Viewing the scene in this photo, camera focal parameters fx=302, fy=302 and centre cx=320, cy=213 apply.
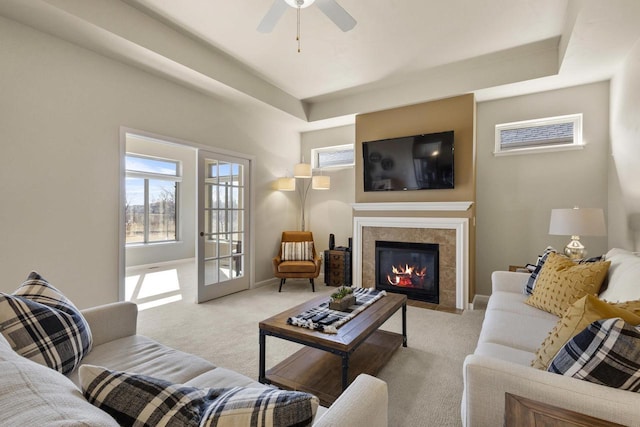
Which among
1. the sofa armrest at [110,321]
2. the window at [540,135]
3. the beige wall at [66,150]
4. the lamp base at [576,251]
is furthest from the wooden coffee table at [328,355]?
the window at [540,135]

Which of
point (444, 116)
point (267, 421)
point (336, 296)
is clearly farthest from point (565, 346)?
point (444, 116)

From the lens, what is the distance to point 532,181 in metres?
3.78

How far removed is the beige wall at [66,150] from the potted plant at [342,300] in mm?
2348

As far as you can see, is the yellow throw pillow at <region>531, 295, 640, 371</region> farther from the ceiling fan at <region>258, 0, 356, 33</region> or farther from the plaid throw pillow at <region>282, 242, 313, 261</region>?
the plaid throw pillow at <region>282, 242, 313, 261</region>

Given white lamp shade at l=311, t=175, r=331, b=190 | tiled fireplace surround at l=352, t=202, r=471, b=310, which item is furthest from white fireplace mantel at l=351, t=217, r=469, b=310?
white lamp shade at l=311, t=175, r=331, b=190

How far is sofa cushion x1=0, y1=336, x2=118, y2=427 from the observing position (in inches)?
20.2

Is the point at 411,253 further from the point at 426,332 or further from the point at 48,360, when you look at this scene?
the point at 48,360

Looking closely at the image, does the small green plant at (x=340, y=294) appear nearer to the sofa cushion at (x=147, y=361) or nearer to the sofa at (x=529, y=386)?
the sofa at (x=529, y=386)

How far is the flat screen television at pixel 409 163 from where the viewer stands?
12.7 ft

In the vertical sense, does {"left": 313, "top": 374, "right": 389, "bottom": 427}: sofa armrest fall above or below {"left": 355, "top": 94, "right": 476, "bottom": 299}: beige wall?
below

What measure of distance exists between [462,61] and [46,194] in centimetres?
458

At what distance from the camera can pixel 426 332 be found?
120 inches

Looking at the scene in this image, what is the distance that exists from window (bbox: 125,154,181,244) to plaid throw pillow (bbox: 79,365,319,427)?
6.62 meters

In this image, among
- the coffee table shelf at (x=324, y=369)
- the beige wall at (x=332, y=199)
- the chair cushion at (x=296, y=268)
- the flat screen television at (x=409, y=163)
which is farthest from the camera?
the beige wall at (x=332, y=199)
